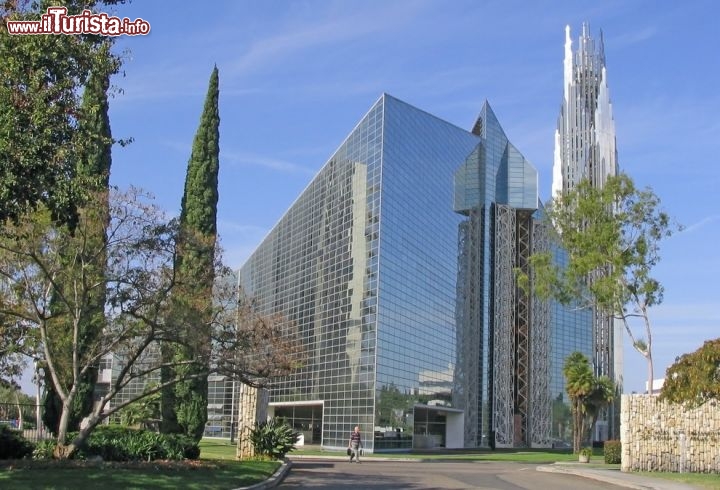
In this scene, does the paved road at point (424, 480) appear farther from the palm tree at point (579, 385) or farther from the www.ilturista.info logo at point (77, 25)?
the palm tree at point (579, 385)

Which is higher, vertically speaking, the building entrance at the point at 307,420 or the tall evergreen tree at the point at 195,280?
the tall evergreen tree at the point at 195,280

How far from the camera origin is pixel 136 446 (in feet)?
79.3

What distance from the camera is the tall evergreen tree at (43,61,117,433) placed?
49.8ft

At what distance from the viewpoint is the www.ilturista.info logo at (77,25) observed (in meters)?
14.4

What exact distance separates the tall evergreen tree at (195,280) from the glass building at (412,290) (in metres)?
21.6

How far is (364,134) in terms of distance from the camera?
5606 centimetres

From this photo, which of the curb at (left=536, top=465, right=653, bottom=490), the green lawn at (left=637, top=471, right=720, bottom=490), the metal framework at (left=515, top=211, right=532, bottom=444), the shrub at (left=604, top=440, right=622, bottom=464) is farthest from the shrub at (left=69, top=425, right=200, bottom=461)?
the metal framework at (left=515, top=211, right=532, bottom=444)

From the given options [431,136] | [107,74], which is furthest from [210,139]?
[431,136]

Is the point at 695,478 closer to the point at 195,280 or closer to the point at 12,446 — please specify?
the point at 195,280

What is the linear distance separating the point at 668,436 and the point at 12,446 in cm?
2363

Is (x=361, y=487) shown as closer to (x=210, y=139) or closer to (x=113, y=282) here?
(x=113, y=282)

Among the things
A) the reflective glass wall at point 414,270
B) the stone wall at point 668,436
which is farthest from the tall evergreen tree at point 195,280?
the reflective glass wall at point 414,270

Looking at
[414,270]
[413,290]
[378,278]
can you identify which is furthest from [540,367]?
[378,278]

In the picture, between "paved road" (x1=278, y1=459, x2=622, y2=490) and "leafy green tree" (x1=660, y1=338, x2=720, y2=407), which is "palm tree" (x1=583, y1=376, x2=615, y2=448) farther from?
"leafy green tree" (x1=660, y1=338, x2=720, y2=407)
